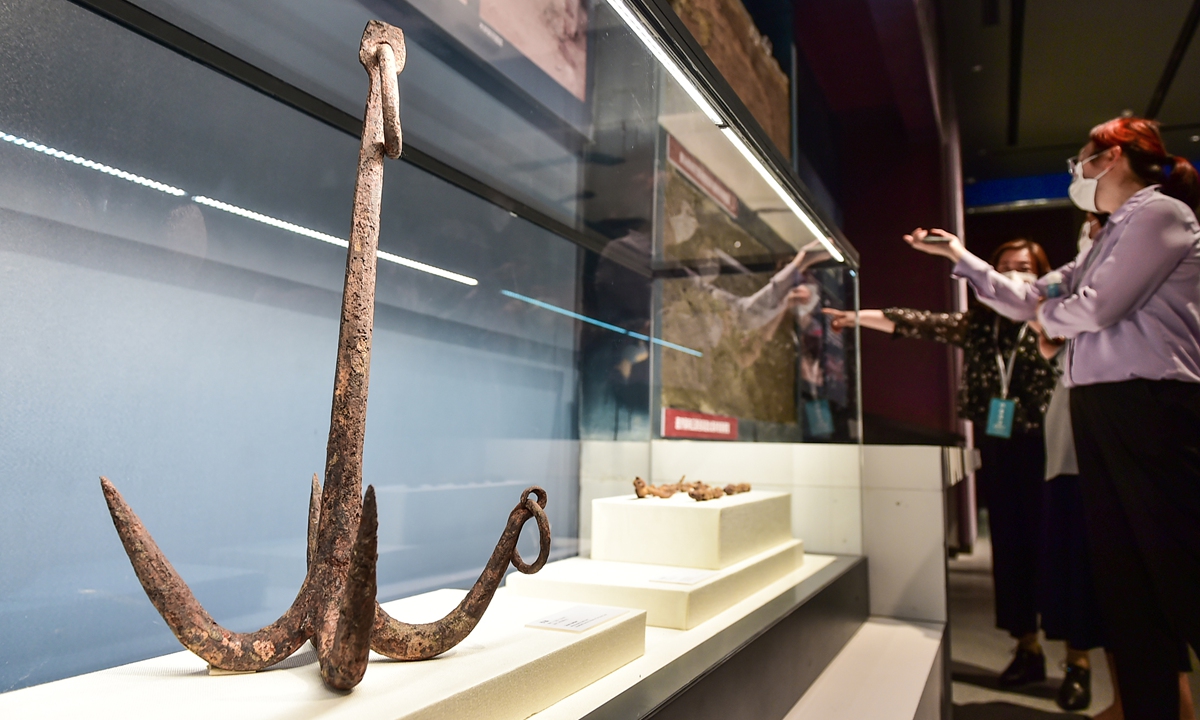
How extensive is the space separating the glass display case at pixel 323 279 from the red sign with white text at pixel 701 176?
1 cm

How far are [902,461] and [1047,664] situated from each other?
4.88ft

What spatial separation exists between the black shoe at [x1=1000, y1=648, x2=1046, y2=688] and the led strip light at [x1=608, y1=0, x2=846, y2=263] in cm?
178

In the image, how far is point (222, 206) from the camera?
1239mm

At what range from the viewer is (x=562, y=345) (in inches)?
84.2

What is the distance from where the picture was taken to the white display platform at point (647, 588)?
1.54m

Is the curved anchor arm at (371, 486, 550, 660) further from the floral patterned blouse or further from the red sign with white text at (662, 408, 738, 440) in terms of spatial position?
the floral patterned blouse

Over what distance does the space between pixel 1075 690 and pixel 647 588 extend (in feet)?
7.32

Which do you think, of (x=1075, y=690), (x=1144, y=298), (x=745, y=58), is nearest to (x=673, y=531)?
(x=1144, y=298)

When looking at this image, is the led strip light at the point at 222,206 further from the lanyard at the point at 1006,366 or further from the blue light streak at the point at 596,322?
the lanyard at the point at 1006,366

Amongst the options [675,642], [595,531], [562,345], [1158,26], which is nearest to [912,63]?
[1158,26]

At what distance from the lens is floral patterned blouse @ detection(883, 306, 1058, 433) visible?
3.14m

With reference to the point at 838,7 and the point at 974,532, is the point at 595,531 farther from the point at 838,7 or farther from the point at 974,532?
the point at 974,532

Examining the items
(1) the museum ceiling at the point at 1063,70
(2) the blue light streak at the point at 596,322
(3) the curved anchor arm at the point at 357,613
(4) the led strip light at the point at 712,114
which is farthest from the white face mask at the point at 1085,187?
(1) the museum ceiling at the point at 1063,70

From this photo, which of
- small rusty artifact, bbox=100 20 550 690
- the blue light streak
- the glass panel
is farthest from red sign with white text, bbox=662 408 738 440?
small rusty artifact, bbox=100 20 550 690
